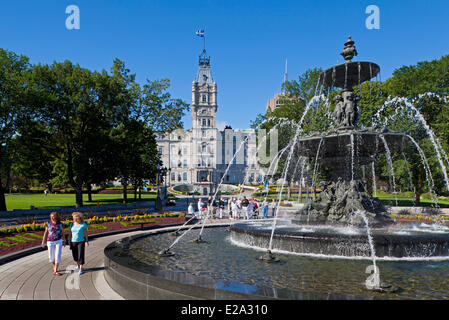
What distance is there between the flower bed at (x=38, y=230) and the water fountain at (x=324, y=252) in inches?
144

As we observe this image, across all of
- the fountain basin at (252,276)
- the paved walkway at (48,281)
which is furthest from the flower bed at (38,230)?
the fountain basin at (252,276)

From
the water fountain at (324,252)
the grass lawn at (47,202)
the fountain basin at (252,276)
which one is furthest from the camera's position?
the grass lawn at (47,202)

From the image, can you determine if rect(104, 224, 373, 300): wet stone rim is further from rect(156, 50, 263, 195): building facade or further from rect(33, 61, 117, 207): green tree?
rect(156, 50, 263, 195): building facade

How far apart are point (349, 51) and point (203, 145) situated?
3721 inches

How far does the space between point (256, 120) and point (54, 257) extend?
3910 centimetres

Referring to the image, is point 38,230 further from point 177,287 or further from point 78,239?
point 177,287

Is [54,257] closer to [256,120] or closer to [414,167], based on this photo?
[414,167]

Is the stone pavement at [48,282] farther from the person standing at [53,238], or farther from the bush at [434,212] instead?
the bush at [434,212]

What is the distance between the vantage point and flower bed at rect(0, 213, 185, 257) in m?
10.9

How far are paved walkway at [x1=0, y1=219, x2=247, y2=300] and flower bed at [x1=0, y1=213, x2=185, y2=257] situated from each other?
65.8 inches

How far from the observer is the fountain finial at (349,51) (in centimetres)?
1267

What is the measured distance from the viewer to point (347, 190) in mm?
11758

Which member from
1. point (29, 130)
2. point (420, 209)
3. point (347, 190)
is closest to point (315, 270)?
point (347, 190)

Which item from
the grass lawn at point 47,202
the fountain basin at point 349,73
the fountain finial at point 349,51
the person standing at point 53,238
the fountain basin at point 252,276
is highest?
the fountain finial at point 349,51
